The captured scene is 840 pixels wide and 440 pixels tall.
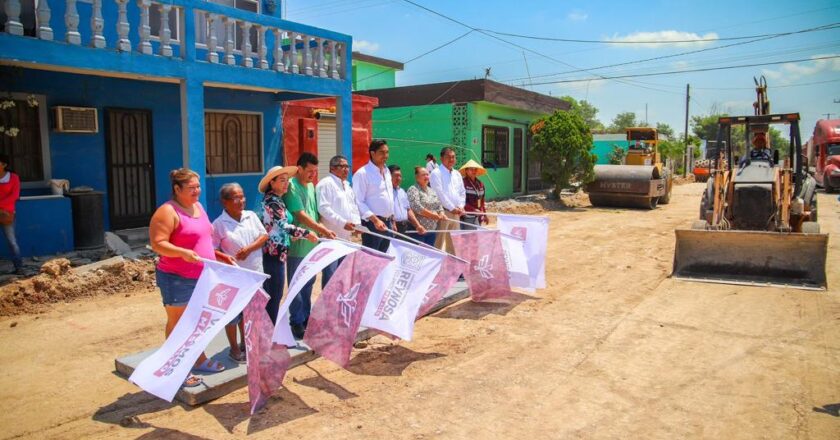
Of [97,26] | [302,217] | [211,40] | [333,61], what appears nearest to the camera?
[302,217]

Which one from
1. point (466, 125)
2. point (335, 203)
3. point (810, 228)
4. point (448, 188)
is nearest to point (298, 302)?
point (335, 203)

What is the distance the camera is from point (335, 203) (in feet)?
17.1

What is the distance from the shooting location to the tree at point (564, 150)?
57.0 feet

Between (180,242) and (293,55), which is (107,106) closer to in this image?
(293,55)

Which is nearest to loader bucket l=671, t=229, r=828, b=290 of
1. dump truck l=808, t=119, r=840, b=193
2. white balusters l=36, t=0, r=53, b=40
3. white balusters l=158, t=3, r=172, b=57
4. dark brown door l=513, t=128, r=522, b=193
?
white balusters l=158, t=3, r=172, b=57

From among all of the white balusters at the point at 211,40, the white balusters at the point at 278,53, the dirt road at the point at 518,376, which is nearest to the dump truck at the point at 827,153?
the dirt road at the point at 518,376

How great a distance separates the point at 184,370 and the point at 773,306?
614 cm

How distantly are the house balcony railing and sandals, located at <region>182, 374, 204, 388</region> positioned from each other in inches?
207

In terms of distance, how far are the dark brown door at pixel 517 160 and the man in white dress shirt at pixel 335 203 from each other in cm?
1482

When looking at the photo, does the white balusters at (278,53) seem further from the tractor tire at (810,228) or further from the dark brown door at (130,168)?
the tractor tire at (810,228)

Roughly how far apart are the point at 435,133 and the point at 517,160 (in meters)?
3.75

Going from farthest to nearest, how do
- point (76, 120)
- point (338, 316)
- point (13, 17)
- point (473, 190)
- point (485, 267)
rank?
point (76, 120)
point (473, 190)
point (13, 17)
point (485, 267)
point (338, 316)

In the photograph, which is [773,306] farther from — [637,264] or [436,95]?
[436,95]

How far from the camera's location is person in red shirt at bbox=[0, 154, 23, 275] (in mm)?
7090
